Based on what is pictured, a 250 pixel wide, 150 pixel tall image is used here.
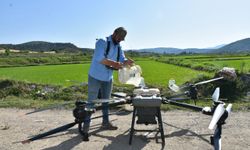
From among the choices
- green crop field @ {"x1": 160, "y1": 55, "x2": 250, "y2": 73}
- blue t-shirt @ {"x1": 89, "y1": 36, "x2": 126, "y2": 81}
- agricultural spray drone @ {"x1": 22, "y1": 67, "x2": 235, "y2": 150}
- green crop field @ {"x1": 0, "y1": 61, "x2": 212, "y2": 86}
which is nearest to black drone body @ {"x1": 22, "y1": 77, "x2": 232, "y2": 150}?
agricultural spray drone @ {"x1": 22, "y1": 67, "x2": 235, "y2": 150}

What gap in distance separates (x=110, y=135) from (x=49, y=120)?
1999 millimetres

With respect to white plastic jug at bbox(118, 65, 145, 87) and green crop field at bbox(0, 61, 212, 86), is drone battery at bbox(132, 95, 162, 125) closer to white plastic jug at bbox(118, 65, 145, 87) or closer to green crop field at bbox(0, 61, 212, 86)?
white plastic jug at bbox(118, 65, 145, 87)

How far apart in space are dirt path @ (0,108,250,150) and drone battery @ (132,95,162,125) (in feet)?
Answer: 1.69

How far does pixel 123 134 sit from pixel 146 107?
1215mm

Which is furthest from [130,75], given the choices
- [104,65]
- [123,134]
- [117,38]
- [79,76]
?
[79,76]

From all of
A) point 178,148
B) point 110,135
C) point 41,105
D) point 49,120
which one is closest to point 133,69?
point 110,135

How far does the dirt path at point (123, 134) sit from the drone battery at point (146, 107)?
0.51m

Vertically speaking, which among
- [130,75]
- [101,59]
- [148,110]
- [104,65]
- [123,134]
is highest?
[101,59]

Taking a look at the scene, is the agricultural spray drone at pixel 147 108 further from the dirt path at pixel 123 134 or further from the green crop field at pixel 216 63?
the green crop field at pixel 216 63

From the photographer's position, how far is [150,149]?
5.42m

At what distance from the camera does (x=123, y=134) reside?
630 cm

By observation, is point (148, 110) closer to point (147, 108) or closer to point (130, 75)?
point (147, 108)

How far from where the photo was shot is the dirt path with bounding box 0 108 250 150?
5625 mm

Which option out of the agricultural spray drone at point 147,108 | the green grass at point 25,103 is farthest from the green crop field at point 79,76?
the agricultural spray drone at point 147,108
